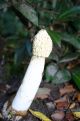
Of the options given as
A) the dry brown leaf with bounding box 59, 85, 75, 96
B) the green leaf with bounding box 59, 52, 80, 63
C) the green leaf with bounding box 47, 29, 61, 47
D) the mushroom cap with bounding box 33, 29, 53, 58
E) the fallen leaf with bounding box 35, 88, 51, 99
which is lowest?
the dry brown leaf with bounding box 59, 85, 75, 96

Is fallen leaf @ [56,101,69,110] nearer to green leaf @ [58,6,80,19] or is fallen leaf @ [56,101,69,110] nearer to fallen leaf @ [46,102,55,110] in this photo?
fallen leaf @ [46,102,55,110]

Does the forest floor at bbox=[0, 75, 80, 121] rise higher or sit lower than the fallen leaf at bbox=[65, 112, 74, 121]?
higher

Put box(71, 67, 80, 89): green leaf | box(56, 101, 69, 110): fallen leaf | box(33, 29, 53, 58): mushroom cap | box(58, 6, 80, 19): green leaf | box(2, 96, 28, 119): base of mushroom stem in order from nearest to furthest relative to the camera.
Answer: box(33, 29, 53, 58): mushroom cap < box(2, 96, 28, 119): base of mushroom stem < box(58, 6, 80, 19): green leaf < box(56, 101, 69, 110): fallen leaf < box(71, 67, 80, 89): green leaf

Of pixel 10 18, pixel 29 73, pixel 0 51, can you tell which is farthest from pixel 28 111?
pixel 10 18

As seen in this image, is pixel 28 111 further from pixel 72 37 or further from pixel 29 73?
pixel 72 37

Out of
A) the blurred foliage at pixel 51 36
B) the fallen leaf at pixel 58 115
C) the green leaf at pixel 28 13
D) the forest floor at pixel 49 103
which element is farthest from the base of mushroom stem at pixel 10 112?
the green leaf at pixel 28 13

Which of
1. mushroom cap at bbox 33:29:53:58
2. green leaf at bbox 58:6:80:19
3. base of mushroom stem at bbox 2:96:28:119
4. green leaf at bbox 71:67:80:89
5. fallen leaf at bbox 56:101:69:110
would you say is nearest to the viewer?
mushroom cap at bbox 33:29:53:58

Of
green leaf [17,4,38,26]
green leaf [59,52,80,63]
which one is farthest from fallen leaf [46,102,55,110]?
green leaf [17,4,38,26]

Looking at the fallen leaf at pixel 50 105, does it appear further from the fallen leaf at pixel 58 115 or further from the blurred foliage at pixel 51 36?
the blurred foliage at pixel 51 36

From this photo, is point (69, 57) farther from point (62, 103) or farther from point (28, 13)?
point (28, 13)
